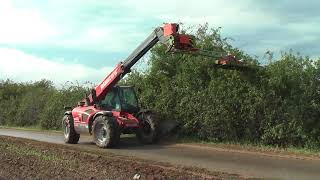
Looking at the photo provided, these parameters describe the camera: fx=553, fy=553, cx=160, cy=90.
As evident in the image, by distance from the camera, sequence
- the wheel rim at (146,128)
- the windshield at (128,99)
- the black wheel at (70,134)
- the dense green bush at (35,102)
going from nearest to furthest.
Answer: the wheel rim at (146,128) < the windshield at (128,99) < the black wheel at (70,134) < the dense green bush at (35,102)

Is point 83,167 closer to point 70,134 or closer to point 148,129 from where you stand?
point 148,129

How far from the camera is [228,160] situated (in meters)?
15.7

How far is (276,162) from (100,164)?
4.82 metres

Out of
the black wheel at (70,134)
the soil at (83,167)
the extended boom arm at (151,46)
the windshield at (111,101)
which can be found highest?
→ the extended boom arm at (151,46)

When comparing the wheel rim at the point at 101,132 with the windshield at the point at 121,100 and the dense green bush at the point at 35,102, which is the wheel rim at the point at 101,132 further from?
the dense green bush at the point at 35,102

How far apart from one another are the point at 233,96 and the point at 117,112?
4484 millimetres

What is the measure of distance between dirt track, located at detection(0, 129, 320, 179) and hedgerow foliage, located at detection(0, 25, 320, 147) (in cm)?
161

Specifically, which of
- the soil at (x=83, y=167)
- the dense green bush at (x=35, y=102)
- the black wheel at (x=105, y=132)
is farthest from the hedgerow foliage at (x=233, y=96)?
the dense green bush at (x=35, y=102)

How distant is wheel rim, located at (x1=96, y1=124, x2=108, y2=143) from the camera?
65.4ft

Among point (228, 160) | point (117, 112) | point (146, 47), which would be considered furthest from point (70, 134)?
point (228, 160)

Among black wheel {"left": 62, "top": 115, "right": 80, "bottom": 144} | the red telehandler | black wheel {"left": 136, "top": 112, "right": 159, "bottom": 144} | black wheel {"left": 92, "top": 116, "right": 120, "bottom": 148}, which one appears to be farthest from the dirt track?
black wheel {"left": 62, "top": 115, "right": 80, "bottom": 144}

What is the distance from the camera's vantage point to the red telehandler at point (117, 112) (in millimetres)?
19391

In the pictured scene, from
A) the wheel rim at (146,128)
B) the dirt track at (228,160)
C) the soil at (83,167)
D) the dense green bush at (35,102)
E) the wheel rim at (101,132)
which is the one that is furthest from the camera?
the dense green bush at (35,102)

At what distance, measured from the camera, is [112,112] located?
67.5 ft
